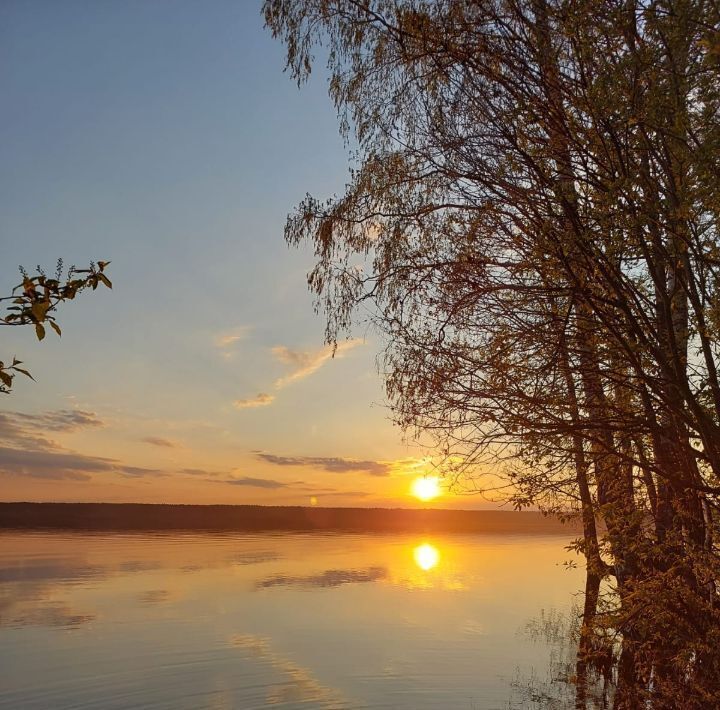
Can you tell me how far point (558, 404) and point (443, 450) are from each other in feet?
6.31

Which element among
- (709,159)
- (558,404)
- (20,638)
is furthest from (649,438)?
(20,638)

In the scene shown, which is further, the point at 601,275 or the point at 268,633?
the point at 268,633

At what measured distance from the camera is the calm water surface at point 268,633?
15.2m

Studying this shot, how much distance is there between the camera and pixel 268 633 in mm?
21578

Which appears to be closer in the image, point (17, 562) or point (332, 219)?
point (332, 219)

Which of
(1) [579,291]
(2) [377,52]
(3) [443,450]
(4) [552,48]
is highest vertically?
(2) [377,52]

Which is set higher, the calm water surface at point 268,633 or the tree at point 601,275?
the tree at point 601,275

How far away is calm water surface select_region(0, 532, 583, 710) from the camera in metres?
15.2

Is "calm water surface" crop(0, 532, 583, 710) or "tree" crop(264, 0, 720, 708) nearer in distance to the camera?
"tree" crop(264, 0, 720, 708)

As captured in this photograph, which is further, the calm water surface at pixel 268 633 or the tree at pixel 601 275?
the calm water surface at pixel 268 633

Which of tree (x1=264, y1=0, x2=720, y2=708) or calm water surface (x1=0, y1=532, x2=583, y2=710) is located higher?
tree (x1=264, y1=0, x2=720, y2=708)

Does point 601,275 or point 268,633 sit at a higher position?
point 601,275

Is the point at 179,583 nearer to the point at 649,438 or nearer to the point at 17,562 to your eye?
the point at 17,562

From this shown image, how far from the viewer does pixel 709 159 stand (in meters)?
5.91
